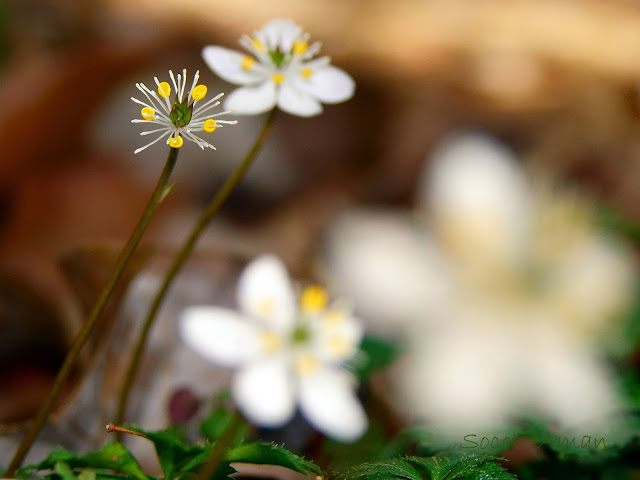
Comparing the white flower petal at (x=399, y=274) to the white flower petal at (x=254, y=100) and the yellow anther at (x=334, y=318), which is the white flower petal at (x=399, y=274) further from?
the white flower petal at (x=254, y=100)

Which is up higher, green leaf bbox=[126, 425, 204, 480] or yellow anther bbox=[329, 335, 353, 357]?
yellow anther bbox=[329, 335, 353, 357]

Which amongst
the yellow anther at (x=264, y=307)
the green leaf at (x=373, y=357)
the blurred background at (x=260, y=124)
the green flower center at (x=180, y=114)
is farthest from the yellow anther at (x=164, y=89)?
the blurred background at (x=260, y=124)

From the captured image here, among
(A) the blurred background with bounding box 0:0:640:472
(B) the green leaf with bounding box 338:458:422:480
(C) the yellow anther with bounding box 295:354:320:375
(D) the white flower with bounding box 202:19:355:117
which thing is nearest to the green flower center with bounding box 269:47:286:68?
(D) the white flower with bounding box 202:19:355:117

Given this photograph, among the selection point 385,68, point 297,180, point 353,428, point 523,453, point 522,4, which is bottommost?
point 353,428

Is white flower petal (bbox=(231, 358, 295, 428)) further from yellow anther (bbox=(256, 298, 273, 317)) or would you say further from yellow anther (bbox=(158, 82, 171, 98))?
yellow anther (bbox=(158, 82, 171, 98))

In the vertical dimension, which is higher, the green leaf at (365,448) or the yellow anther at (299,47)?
the yellow anther at (299,47)

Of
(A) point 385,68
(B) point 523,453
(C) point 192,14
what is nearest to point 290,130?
(A) point 385,68

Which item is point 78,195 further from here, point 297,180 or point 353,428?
point 353,428
